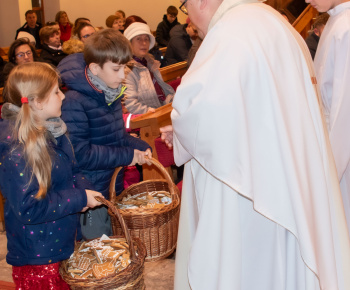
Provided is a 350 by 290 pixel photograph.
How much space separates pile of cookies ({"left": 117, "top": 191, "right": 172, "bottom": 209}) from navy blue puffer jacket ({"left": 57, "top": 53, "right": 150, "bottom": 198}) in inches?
7.2

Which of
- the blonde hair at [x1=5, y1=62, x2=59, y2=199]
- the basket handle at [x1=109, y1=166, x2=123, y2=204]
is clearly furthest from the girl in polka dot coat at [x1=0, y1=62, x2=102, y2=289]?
the basket handle at [x1=109, y1=166, x2=123, y2=204]

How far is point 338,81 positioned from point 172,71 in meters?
3.34

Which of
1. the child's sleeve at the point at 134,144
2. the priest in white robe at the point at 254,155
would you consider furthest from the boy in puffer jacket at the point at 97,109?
the priest in white robe at the point at 254,155

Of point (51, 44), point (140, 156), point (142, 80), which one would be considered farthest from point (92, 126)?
point (51, 44)

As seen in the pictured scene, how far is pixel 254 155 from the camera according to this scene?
2.21 metres

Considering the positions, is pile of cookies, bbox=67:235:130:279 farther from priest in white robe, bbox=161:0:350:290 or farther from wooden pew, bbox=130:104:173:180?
wooden pew, bbox=130:104:173:180

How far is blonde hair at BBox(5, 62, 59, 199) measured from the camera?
2559mm

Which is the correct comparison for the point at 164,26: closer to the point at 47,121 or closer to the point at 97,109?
the point at 97,109

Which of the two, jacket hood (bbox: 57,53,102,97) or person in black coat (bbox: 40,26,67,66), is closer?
jacket hood (bbox: 57,53,102,97)

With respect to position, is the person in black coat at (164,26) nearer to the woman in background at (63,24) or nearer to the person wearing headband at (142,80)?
the woman in background at (63,24)

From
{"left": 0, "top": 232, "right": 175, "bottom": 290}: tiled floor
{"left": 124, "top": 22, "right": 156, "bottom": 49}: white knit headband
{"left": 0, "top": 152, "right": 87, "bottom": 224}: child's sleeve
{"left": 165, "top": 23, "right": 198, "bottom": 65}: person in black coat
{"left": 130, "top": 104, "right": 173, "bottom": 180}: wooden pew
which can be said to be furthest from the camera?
{"left": 165, "top": 23, "right": 198, "bottom": 65}: person in black coat

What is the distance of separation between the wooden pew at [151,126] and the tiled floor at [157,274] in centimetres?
74

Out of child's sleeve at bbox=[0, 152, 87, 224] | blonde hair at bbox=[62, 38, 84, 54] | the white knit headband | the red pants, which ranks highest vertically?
the white knit headband

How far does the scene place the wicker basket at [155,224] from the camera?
10.8 feet
